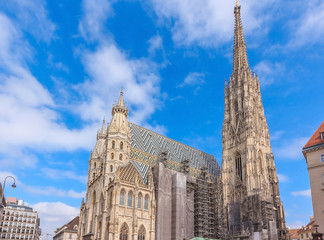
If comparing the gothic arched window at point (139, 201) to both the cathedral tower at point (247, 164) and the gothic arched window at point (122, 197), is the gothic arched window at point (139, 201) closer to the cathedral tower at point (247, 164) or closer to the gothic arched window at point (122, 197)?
the gothic arched window at point (122, 197)

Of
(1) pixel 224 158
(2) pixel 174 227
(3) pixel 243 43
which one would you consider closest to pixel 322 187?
(2) pixel 174 227

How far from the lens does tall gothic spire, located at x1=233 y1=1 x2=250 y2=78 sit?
222 ft

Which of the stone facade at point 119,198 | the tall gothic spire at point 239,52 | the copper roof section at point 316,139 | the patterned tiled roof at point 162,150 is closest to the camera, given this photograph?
the copper roof section at point 316,139

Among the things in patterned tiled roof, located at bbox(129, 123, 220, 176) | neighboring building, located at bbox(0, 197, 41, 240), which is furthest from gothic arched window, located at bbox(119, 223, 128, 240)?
neighboring building, located at bbox(0, 197, 41, 240)

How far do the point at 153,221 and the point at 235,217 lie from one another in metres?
17.6

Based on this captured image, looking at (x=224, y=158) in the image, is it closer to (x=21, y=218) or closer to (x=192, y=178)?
(x=192, y=178)

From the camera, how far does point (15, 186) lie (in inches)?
1139

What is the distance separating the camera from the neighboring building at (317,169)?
89.9ft

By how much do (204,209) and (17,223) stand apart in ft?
232

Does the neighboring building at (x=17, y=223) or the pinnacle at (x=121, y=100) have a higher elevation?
the pinnacle at (x=121, y=100)

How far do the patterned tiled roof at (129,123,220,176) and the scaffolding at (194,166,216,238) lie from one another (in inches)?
216

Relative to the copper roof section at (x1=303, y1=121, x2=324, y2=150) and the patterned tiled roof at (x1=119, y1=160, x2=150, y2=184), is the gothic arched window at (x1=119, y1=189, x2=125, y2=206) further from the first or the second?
the copper roof section at (x1=303, y1=121, x2=324, y2=150)

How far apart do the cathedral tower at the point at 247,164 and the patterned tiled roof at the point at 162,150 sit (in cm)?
630

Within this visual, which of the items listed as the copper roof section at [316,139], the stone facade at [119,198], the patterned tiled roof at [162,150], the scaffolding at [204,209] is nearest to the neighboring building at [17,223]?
the stone facade at [119,198]
